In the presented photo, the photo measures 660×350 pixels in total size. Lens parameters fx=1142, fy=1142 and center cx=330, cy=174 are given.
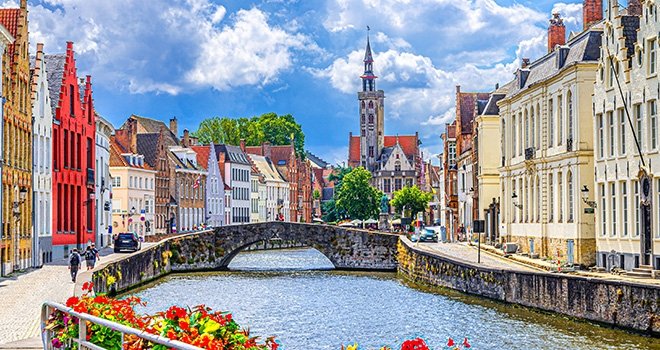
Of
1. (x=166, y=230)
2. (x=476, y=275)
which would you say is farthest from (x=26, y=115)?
(x=166, y=230)

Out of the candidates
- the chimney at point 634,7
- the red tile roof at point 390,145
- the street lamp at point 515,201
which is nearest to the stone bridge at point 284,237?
the street lamp at point 515,201

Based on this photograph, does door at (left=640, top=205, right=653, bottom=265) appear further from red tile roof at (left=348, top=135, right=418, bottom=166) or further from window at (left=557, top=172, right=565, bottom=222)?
red tile roof at (left=348, top=135, right=418, bottom=166)

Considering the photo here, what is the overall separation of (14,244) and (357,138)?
14125 cm

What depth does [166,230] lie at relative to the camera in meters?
91.6

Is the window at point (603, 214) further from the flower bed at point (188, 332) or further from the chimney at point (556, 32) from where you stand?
the flower bed at point (188, 332)

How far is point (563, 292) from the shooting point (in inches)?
1233

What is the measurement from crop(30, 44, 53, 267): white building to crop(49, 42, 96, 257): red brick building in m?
1.70

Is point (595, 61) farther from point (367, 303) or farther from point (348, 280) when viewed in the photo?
point (348, 280)

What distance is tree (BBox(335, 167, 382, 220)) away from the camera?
403 ft

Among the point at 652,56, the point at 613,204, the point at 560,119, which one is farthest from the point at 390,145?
the point at 652,56

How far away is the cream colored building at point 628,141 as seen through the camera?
33156 millimetres

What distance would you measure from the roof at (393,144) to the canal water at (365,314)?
373ft

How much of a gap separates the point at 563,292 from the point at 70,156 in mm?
27915

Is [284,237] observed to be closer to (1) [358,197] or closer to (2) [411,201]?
(2) [411,201]
